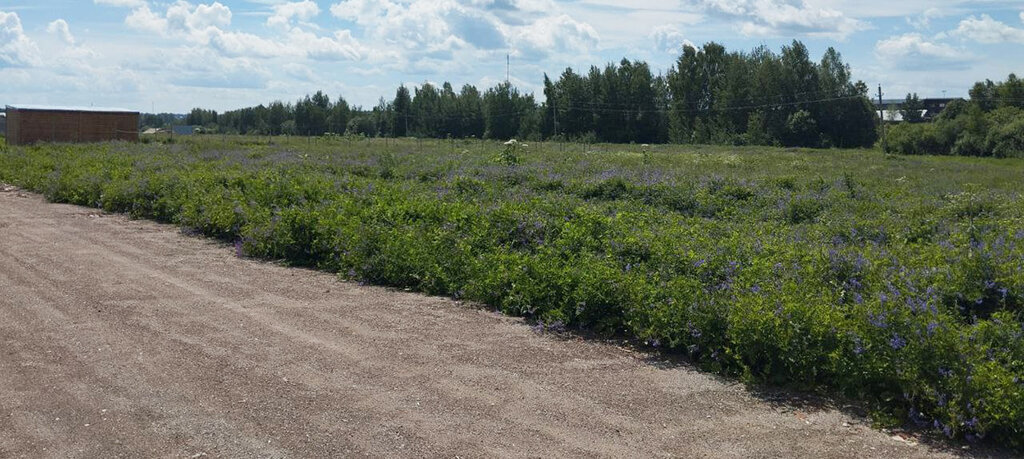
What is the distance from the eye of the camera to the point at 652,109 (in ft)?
276

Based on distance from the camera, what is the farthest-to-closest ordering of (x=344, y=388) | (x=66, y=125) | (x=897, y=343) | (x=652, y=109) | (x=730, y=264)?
(x=652, y=109), (x=66, y=125), (x=730, y=264), (x=344, y=388), (x=897, y=343)

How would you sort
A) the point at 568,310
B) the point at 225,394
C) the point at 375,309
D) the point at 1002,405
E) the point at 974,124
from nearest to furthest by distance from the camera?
1. the point at 1002,405
2. the point at 225,394
3. the point at 568,310
4. the point at 375,309
5. the point at 974,124

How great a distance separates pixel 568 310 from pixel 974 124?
51.7 metres

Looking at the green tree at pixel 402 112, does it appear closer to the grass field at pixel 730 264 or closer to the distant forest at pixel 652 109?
the distant forest at pixel 652 109

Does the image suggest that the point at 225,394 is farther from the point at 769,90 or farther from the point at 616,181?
the point at 769,90

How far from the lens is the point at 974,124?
5153 cm

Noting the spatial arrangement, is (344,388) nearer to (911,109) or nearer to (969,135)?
(969,135)

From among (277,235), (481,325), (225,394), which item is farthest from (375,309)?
(277,235)

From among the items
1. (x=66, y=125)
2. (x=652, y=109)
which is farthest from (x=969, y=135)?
(x=66, y=125)

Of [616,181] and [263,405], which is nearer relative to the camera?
[263,405]

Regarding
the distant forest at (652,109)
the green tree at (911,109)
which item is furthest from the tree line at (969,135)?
the green tree at (911,109)

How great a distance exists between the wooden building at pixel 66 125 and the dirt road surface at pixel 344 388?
38.7m

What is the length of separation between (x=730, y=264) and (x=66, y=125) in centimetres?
4410

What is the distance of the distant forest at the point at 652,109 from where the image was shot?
70562 mm
